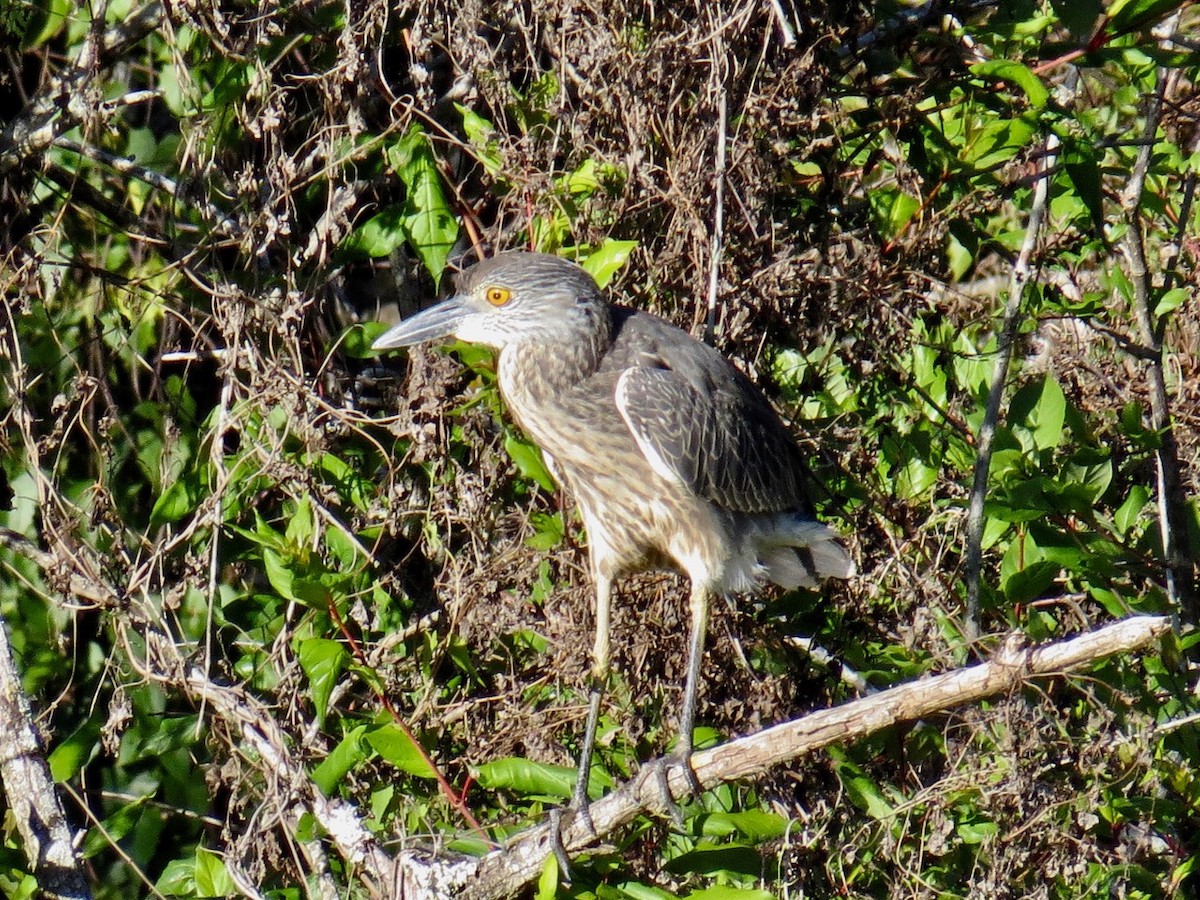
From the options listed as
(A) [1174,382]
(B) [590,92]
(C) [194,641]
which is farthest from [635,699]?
(A) [1174,382]

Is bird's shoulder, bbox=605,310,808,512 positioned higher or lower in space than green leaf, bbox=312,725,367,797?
higher

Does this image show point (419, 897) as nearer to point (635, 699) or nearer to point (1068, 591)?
point (635, 699)

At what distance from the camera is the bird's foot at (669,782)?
3.12 meters

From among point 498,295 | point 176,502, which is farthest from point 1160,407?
point 176,502

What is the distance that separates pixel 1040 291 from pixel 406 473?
183 centimetres

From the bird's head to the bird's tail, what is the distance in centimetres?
72

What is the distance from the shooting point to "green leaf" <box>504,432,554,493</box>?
344cm

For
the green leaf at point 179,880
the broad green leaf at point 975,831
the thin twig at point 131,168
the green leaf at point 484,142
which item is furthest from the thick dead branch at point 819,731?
the thin twig at point 131,168

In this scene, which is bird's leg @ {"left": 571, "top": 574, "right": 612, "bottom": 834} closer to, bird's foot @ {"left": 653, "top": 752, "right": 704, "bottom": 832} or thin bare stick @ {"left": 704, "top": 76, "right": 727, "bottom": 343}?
bird's foot @ {"left": 653, "top": 752, "right": 704, "bottom": 832}

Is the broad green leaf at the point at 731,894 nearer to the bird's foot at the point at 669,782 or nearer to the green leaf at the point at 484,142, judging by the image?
the bird's foot at the point at 669,782

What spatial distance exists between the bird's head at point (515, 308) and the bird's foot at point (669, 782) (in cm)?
105

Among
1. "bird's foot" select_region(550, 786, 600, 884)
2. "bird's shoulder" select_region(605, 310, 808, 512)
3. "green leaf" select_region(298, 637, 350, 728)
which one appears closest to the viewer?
"bird's foot" select_region(550, 786, 600, 884)

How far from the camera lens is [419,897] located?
320 cm

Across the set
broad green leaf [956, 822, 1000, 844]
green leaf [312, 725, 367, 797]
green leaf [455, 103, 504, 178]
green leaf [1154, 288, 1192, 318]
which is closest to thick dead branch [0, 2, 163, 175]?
green leaf [455, 103, 504, 178]
